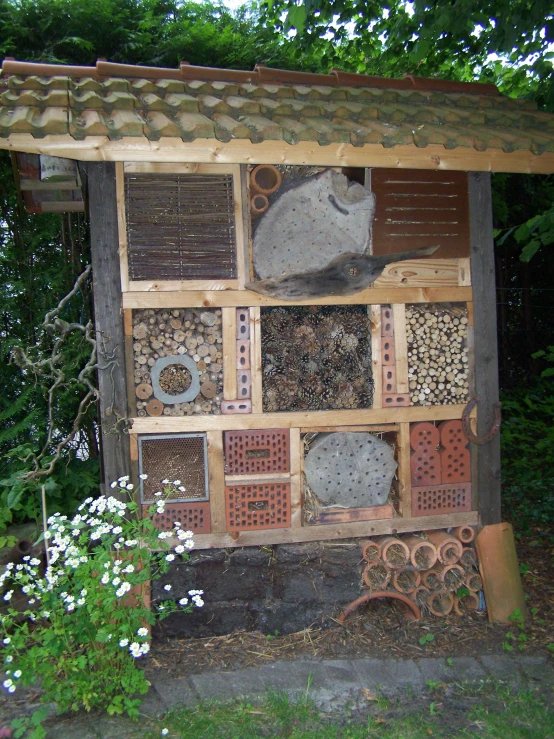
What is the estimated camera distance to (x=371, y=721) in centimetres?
319

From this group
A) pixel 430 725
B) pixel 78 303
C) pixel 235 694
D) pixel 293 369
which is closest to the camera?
pixel 430 725

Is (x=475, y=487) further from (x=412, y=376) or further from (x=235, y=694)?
(x=235, y=694)

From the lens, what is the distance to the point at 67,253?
561 cm

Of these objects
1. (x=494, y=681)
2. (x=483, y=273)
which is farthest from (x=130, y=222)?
(x=494, y=681)

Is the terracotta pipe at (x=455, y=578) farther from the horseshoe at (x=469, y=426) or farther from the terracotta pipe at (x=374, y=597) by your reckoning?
the horseshoe at (x=469, y=426)

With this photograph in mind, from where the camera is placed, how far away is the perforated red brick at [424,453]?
420 cm

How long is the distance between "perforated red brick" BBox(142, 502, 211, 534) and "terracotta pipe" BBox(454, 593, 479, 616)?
1786 mm

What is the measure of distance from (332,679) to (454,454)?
165 centimetres

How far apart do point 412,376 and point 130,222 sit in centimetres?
206

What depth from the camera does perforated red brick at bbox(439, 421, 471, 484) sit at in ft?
13.9

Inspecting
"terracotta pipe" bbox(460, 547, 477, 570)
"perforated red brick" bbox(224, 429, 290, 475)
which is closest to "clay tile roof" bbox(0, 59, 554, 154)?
"perforated red brick" bbox(224, 429, 290, 475)

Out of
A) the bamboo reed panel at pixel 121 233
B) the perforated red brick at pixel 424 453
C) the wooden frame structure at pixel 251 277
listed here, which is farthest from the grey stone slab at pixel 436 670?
the bamboo reed panel at pixel 121 233

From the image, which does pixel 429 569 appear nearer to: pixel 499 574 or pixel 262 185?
pixel 499 574

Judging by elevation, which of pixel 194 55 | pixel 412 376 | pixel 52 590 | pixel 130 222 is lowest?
pixel 52 590
